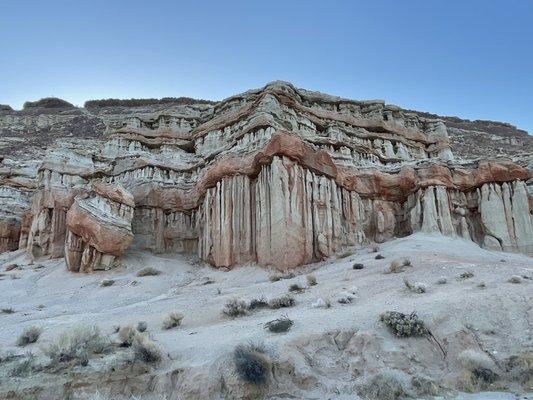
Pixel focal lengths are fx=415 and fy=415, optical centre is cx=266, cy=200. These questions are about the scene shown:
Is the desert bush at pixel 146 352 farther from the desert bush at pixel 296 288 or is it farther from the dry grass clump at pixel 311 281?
the dry grass clump at pixel 311 281

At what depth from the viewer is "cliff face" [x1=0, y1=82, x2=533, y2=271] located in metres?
20.9

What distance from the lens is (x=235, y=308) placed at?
1248 cm

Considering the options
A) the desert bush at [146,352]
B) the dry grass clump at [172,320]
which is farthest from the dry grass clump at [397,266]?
the desert bush at [146,352]

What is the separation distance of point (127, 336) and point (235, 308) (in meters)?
3.33

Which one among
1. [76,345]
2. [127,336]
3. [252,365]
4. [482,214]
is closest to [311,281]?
[127,336]

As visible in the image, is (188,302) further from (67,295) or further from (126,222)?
(126,222)

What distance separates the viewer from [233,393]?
7.55 m

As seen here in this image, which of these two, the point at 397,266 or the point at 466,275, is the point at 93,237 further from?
the point at 466,275

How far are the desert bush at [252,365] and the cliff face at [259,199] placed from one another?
11.1m

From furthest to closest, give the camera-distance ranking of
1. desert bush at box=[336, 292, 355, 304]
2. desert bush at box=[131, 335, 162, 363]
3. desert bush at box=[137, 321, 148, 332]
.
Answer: desert bush at box=[336, 292, 355, 304] < desert bush at box=[137, 321, 148, 332] < desert bush at box=[131, 335, 162, 363]

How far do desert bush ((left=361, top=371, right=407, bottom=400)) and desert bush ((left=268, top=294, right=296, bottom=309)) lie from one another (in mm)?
5195

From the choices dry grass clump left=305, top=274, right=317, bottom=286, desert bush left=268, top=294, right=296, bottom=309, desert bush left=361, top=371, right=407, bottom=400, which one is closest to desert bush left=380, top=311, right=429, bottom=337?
desert bush left=361, top=371, right=407, bottom=400

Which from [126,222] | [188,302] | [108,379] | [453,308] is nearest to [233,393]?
[108,379]

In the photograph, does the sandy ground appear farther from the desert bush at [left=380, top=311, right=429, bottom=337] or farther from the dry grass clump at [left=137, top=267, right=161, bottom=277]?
the dry grass clump at [left=137, top=267, right=161, bottom=277]
